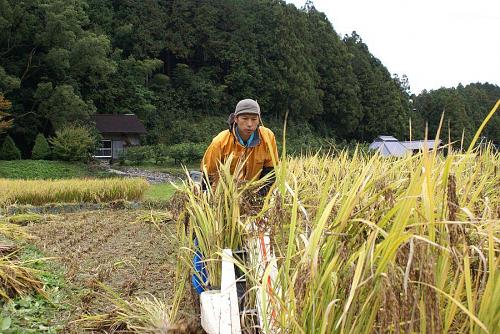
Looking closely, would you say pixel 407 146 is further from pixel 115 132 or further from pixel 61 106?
pixel 115 132

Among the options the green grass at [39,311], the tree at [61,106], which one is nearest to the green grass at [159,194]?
the green grass at [39,311]

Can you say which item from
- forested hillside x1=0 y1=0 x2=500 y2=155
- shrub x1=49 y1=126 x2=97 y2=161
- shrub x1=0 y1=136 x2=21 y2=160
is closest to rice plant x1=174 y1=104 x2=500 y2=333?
shrub x1=49 y1=126 x2=97 y2=161

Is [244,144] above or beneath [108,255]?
above

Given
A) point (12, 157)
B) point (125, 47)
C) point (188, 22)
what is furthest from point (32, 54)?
point (188, 22)

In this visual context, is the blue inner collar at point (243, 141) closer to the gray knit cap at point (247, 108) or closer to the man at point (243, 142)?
the man at point (243, 142)

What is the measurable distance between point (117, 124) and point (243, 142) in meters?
32.3

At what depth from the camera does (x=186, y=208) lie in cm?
270

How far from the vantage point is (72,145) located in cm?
2462

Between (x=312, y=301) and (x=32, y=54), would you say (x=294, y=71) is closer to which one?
(x=32, y=54)

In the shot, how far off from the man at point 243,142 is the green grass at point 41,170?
796 inches

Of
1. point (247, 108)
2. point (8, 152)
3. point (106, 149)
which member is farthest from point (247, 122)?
point (106, 149)

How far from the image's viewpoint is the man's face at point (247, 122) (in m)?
3.01

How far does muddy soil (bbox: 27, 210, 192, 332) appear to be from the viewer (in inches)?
139

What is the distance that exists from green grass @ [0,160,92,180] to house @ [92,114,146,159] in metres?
8.43
